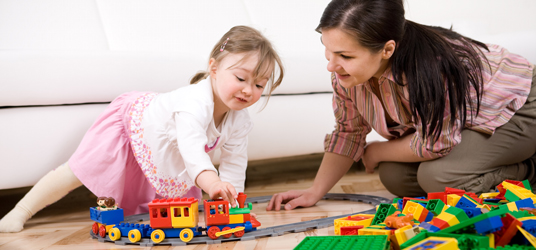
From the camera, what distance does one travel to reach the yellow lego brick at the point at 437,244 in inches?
19.8

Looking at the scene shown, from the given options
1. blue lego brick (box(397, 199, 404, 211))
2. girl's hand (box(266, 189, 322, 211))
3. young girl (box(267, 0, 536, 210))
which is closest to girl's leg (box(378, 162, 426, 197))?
young girl (box(267, 0, 536, 210))

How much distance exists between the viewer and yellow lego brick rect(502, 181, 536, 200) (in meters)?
0.80

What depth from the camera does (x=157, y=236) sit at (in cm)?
79

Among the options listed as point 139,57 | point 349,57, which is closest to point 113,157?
point 139,57

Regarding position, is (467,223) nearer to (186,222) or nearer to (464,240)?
(464,240)

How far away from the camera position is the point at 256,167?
200 centimetres

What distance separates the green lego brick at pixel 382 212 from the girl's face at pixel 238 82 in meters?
0.39

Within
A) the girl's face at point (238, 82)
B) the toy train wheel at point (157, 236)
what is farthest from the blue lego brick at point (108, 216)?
the girl's face at point (238, 82)

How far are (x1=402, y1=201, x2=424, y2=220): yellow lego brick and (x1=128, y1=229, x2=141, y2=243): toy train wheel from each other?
0.44 m

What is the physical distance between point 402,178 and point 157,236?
24.7 inches

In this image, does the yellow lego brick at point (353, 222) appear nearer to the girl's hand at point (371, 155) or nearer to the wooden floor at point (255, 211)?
the wooden floor at point (255, 211)

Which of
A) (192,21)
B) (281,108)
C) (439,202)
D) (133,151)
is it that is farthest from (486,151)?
(192,21)

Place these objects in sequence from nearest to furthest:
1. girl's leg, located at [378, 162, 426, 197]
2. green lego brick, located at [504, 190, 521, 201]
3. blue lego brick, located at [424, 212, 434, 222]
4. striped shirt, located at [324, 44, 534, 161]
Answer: blue lego brick, located at [424, 212, 434, 222] → green lego brick, located at [504, 190, 521, 201] → striped shirt, located at [324, 44, 534, 161] → girl's leg, located at [378, 162, 426, 197]

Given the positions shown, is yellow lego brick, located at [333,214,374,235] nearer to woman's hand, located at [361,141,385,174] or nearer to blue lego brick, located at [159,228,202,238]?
blue lego brick, located at [159,228,202,238]
